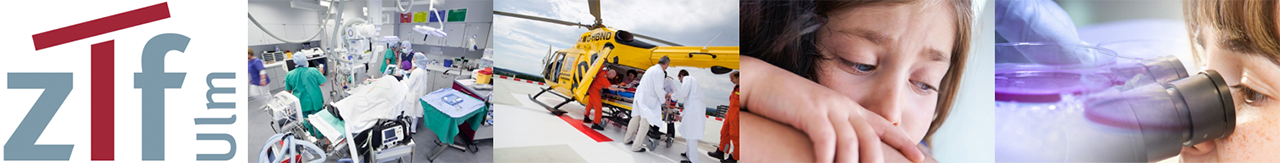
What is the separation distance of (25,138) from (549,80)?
2.02m

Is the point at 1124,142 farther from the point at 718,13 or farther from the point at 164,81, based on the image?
the point at 164,81

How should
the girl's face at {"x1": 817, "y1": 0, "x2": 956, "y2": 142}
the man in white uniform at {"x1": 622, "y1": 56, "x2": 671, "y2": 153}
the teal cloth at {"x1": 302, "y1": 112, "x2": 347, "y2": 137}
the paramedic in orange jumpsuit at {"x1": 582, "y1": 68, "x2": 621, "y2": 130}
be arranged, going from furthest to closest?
the paramedic in orange jumpsuit at {"x1": 582, "y1": 68, "x2": 621, "y2": 130} → the man in white uniform at {"x1": 622, "y1": 56, "x2": 671, "y2": 153} → the teal cloth at {"x1": 302, "y1": 112, "x2": 347, "y2": 137} → the girl's face at {"x1": 817, "y1": 0, "x2": 956, "y2": 142}

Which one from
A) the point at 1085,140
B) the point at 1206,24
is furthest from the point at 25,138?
the point at 1206,24

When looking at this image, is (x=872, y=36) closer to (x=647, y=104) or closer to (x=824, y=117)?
(x=824, y=117)

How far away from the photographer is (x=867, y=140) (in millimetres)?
1935

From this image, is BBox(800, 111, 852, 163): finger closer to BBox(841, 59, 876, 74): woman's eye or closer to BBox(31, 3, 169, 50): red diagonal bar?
BBox(841, 59, 876, 74): woman's eye

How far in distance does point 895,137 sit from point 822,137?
0.30m

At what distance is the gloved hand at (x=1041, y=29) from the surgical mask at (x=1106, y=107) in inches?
0.6

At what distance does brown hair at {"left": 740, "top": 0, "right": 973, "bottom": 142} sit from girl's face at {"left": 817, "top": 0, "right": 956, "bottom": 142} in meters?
0.03

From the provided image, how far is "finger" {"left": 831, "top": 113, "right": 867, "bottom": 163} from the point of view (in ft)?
6.27

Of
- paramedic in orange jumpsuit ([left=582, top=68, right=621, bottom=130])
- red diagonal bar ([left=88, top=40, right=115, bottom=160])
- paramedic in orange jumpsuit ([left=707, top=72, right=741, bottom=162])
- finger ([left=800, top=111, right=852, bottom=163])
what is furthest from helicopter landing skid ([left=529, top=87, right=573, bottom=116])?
red diagonal bar ([left=88, top=40, right=115, bottom=160])

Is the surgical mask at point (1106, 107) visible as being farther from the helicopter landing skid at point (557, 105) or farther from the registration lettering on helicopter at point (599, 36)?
the helicopter landing skid at point (557, 105)

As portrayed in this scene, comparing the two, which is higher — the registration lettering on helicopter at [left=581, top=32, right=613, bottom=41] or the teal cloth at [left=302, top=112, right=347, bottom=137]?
the registration lettering on helicopter at [left=581, top=32, right=613, bottom=41]

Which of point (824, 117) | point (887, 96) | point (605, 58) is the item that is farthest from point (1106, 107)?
point (605, 58)
